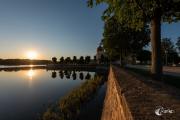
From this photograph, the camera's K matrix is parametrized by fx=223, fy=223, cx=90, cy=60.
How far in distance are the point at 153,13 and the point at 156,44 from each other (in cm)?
231

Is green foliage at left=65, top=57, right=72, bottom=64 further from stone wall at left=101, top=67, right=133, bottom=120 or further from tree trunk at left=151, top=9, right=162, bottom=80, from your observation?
stone wall at left=101, top=67, right=133, bottom=120

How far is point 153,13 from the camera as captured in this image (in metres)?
15.1

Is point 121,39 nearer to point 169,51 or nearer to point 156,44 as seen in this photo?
point 156,44

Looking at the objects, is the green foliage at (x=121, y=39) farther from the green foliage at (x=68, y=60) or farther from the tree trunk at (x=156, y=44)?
the green foliage at (x=68, y=60)

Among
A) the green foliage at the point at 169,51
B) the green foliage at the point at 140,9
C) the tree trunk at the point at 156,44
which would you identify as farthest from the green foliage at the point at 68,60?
the tree trunk at the point at 156,44

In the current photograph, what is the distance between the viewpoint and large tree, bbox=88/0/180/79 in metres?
14.9

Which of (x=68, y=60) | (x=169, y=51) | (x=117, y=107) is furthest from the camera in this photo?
(x=68, y=60)

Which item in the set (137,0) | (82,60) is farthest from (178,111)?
(82,60)

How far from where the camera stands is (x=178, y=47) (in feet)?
405

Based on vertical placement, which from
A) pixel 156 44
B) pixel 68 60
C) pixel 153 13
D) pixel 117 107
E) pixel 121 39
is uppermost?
pixel 121 39

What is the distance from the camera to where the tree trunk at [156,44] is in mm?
15828

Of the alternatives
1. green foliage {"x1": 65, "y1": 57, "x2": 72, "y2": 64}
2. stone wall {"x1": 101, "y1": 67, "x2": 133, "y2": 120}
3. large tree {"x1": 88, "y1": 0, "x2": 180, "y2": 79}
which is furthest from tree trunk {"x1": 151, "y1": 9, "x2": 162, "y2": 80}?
green foliage {"x1": 65, "y1": 57, "x2": 72, "y2": 64}

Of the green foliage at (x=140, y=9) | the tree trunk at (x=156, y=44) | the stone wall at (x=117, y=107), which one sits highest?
the green foliage at (x=140, y=9)

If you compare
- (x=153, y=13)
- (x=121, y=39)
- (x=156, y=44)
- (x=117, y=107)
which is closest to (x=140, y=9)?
(x=153, y=13)
